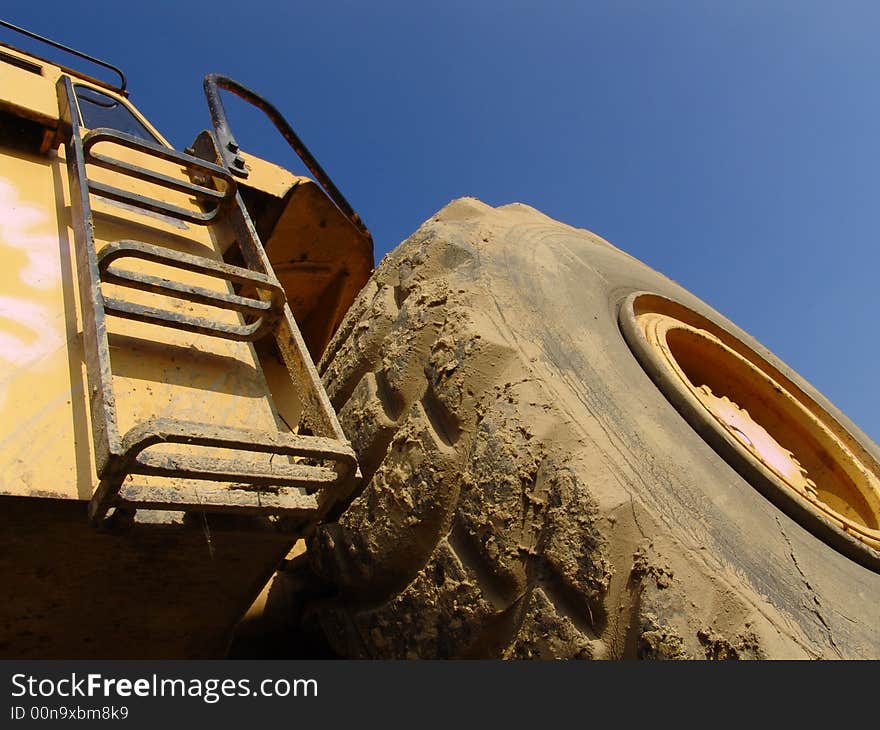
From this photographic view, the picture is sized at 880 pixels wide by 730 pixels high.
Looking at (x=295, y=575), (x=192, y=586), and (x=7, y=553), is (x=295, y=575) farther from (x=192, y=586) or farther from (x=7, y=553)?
(x=7, y=553)

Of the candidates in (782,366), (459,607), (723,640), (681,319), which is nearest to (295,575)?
(459,607)

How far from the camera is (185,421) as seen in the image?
1.32m

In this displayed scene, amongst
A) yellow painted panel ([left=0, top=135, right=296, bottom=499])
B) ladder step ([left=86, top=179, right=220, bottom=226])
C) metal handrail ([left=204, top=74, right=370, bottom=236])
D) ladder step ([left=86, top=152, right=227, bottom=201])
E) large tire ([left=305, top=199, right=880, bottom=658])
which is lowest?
large tire ([left=305, top=199, right=880, bottom=658])

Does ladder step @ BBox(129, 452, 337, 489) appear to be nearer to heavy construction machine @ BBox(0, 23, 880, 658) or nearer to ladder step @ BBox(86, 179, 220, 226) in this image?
heavy construction machine @ BBox(0, 23, 880, 658)

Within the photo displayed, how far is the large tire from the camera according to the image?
4.40ft

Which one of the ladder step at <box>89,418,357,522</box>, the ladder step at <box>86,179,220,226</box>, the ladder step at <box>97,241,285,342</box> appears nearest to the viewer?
the ladder step at <box>89,418,357,522</box>

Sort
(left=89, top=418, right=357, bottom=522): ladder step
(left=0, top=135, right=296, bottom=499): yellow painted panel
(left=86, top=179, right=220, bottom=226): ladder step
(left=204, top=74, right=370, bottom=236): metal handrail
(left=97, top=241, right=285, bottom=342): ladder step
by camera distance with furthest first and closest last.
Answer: (left=204, top=74, right=370, bottom=236): metal handrail
(left=86, top=179, right=220, bottom=226): ladder step
(left=97, top=241, right=285, bottom=342): ladder step
(left=0, top=135, right=296, bottom=499): yellow painted panel
(left=89, top=418, right=357, bottom=522): ladder step

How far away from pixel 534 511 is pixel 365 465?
0.47 metres

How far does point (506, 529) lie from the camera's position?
57.9 inches

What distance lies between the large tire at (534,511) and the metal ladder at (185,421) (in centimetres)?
19

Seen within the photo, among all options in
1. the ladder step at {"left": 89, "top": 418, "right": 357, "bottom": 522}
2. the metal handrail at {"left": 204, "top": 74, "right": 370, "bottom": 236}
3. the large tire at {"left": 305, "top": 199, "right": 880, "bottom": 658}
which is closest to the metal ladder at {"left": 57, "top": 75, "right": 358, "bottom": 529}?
the ladder step at {"left": 89, "top": 418, "right": 357, "bottom": 522}

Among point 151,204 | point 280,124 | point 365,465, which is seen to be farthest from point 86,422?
point 280,124

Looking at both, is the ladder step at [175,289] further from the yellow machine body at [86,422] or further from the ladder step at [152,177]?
the ladder step at [152,177]

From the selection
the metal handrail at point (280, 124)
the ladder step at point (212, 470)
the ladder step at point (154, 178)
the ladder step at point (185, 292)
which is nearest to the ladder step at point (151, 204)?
the ladder step at point (154, 178)
